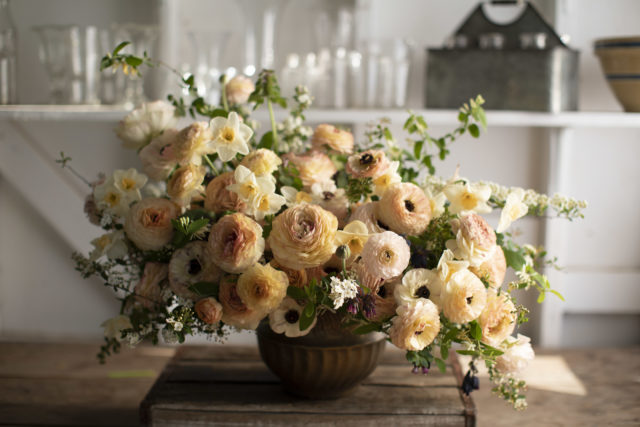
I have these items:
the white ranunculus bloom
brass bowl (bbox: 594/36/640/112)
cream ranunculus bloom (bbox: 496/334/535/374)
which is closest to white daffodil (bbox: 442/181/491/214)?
cream ranunculus bloom (bbox: 496/334/535/374)

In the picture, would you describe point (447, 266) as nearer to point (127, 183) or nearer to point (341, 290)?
point (341, 290)

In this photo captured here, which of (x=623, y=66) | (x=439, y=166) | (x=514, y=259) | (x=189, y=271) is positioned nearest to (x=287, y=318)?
(x=189, y=271)

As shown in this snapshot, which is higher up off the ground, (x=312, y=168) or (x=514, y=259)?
(x=312, y=168)

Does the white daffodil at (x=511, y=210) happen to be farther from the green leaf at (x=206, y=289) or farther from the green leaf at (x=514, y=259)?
the green leaf at (x=206, y=289)

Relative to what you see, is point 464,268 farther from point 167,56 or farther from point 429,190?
point 167,56

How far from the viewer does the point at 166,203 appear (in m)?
1.07

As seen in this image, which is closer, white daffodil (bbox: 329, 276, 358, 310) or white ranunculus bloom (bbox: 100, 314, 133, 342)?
white daffodil (bbox: 329, 276, 358, 310)

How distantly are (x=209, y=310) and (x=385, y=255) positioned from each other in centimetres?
26

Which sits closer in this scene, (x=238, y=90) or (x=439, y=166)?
(x=238, y=90)

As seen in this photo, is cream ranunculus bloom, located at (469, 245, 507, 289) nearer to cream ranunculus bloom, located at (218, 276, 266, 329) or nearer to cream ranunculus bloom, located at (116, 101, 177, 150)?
cream ranunculus bloom, located at (218, 276, 266, 329)

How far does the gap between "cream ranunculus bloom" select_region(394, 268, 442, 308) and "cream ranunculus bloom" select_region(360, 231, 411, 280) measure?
1.5 inches

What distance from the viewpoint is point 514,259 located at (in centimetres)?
111

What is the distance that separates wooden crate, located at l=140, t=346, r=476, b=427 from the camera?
1124mm

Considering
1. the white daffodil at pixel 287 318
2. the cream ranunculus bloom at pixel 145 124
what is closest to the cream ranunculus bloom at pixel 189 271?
the white daffodil at pixel 287 318
